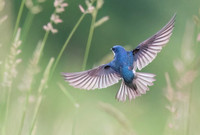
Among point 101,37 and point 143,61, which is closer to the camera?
point 143,61

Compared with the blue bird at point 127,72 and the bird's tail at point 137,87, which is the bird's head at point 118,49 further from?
the bird's tail at point 137,87

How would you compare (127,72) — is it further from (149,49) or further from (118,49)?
(149,49)

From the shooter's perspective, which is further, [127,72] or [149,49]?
[149,49]

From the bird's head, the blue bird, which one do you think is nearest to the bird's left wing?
the blue bird

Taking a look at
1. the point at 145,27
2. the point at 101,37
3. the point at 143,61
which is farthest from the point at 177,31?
the point at 143,61

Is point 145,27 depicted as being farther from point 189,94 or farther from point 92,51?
point 189,94

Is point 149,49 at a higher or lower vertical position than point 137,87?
higher

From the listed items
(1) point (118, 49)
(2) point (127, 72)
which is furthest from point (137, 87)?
(1) point (118, 49)
